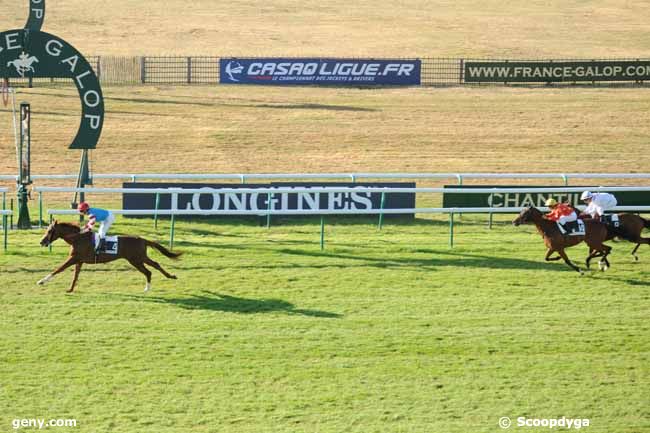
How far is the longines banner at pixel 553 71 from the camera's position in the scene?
1419 inches

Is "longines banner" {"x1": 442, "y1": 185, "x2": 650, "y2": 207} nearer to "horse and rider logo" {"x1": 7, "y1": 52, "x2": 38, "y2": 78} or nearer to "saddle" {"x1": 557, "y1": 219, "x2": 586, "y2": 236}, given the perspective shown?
"saddle" {"x1": 557, "y1": 219, "x2": 586, "y2": 236}

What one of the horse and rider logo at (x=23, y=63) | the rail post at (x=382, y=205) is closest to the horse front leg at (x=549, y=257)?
the rail post at (x=382, y=205)

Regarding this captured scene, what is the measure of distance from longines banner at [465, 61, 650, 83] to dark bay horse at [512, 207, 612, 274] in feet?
70.1

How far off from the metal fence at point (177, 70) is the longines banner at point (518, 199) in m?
17.9

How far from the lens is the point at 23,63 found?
17.5 meters

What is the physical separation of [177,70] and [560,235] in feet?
77.7

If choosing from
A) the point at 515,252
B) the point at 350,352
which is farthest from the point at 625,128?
the point at 350,352

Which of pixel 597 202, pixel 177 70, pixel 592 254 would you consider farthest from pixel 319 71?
pixel 592 254

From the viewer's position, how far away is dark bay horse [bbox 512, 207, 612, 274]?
14.9 metres

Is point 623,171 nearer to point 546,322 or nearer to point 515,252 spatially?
point 515,252

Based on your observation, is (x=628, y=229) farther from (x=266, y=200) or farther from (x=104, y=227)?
(x=104, y=227)

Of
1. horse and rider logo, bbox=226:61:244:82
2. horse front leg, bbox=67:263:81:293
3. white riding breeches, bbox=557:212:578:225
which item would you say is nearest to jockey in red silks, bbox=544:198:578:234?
white riding breeches, bbox=557:212:578:225

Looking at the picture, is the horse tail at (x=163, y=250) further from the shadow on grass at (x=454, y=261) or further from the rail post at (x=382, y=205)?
the rail post at (x=382, y=205)

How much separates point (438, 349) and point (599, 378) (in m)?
1.73
